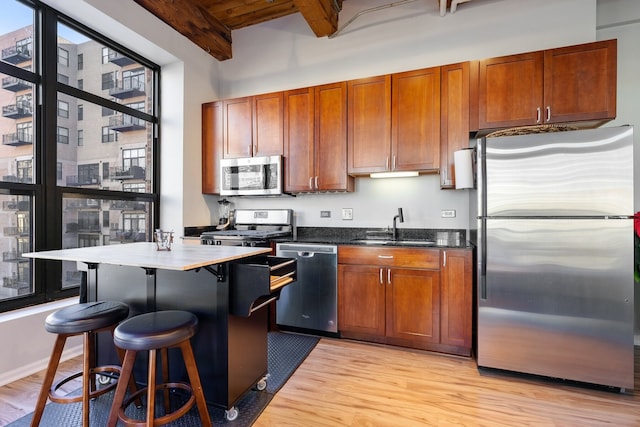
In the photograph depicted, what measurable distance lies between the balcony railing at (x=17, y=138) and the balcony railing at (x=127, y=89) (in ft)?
2.90

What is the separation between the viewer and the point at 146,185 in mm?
3416

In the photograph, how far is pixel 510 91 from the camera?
2.51 metres

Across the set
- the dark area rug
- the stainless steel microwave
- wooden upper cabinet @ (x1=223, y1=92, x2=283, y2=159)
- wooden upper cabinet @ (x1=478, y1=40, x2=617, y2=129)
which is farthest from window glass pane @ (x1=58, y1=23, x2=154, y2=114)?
wooden upper cabinet @ (x1=478, y1=40, x2=617, y2=129)

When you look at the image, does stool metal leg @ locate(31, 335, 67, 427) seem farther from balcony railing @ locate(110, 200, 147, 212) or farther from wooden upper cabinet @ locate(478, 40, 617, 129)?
wooden upper cabinet @ locate(478, 40, 617, 129)

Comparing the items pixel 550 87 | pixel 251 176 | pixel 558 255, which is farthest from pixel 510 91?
pixel 251 176

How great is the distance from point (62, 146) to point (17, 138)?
301 mm

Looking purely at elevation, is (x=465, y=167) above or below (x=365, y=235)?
above

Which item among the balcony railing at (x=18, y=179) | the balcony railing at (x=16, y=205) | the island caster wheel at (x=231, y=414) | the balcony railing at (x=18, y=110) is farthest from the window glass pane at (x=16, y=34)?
the island caster wheel at (x=231, y=414)

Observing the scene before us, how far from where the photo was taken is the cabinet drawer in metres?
2.52

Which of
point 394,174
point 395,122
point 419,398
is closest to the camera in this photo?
point 419,398

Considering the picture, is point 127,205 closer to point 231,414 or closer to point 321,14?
point 231,414

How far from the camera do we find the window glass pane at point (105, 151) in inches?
104

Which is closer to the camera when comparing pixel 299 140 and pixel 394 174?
pixel 394 174

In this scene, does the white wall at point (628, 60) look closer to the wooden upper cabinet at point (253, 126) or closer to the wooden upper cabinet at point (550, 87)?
the wooden upper cabinet at point (550, 87)
